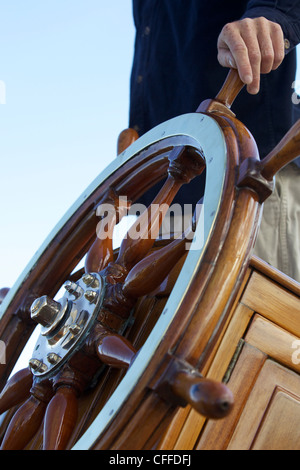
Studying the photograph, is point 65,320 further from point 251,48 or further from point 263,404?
point 251,48

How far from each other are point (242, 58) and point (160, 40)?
643 mm

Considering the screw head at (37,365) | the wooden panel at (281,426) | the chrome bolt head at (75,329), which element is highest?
the wooden panel at (281,426)

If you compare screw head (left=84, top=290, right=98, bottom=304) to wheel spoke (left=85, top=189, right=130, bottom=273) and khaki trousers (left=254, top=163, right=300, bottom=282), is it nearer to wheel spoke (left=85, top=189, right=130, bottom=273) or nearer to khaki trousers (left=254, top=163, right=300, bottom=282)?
wheel spoke (left=85, top=189, right=130, bottom=273)

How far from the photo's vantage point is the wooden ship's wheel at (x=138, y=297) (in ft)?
1.50

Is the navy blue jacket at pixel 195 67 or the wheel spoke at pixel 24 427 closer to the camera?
the wheel spoke at pixel 24 427

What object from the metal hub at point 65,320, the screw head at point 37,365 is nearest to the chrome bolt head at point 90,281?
the metal hub at point 65,320

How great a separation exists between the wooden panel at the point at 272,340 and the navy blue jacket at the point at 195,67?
0.51 metres

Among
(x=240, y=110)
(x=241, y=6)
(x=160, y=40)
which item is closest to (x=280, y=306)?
(x=240, y=110)

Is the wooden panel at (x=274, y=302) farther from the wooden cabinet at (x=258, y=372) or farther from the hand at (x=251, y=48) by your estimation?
the hand at (x=251, y=48)

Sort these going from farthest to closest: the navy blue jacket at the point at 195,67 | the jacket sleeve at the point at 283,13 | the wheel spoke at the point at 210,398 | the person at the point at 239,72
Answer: the navy blue jacket at the point at 195,67, the jacket sleeve at the point at 283,13, the person at the point at 239,72, the wheel spoke at the point at 210,398

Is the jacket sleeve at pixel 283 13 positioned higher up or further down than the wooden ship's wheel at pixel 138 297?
higher up

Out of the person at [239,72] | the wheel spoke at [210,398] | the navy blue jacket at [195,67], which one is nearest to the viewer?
the wheel spoke at [210,398]

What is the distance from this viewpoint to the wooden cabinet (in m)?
0.52

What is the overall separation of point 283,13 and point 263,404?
0.65 meters
